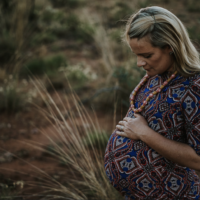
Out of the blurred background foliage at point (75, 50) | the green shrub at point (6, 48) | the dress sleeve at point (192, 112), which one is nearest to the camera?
the dress sleeve at point (192, 112)

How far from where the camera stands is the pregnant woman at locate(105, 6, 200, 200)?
1.22 metres

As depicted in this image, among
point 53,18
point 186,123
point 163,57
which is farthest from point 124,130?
point 53,18

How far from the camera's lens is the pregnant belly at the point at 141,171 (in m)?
1.36

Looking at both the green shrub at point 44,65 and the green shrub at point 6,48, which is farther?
the green shrub at point 44,65

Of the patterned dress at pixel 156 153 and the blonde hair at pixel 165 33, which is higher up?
the blonde hair at pixel 165 33

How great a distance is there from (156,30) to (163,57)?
151 millimetres

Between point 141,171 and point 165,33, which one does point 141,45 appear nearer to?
point 165,33

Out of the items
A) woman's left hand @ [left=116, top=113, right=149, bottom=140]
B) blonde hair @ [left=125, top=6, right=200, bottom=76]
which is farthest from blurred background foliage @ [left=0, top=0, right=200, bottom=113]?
blonde hair @ [left=125, top=6, right=200, bottom=76]

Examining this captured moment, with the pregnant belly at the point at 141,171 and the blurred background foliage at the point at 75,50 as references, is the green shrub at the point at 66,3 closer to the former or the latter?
the blurred background foliage at the point at 75,50

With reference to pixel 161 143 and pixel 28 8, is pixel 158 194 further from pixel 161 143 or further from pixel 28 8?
pixel 28 8

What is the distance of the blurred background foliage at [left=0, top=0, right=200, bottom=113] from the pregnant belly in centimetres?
145

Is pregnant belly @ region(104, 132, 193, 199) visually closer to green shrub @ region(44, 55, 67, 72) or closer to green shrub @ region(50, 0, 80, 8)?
green shrub @ region(44, 55, 67, 72)

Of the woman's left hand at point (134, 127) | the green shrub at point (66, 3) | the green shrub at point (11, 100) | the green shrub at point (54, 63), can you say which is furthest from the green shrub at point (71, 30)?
the woman's left hand at point (134, 127)

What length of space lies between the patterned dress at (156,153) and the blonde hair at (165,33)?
74 millimetres
